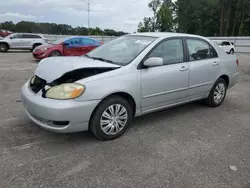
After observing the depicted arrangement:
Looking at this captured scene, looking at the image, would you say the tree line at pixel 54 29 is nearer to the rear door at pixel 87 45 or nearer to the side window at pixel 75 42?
the rear door at pixel 87 45

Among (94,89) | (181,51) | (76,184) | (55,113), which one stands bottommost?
(76,184)

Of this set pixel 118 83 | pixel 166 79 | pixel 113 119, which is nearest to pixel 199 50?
pixel 166 79

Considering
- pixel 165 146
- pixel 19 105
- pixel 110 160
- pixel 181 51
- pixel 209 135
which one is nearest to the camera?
pixel 110 160

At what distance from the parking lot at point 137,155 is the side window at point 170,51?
1078 millimetres

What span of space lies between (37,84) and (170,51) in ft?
7.29

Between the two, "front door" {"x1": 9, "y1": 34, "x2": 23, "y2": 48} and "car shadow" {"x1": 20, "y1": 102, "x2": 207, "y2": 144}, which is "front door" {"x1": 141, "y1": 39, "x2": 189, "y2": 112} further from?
"front door" {"x1": 9, "y1": 34, "x2": 23, "y2": 48}

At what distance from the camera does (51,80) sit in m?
3.03

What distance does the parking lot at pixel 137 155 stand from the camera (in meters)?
2.39

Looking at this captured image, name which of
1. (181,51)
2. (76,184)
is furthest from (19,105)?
(181,51)

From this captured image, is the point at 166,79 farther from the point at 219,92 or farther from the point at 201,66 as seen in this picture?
the point at 219,92

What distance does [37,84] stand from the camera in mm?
3260

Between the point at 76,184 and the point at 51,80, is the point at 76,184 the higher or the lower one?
the lower one

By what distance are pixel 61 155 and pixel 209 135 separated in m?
2.22

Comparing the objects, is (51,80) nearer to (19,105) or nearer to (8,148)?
(8,148)
